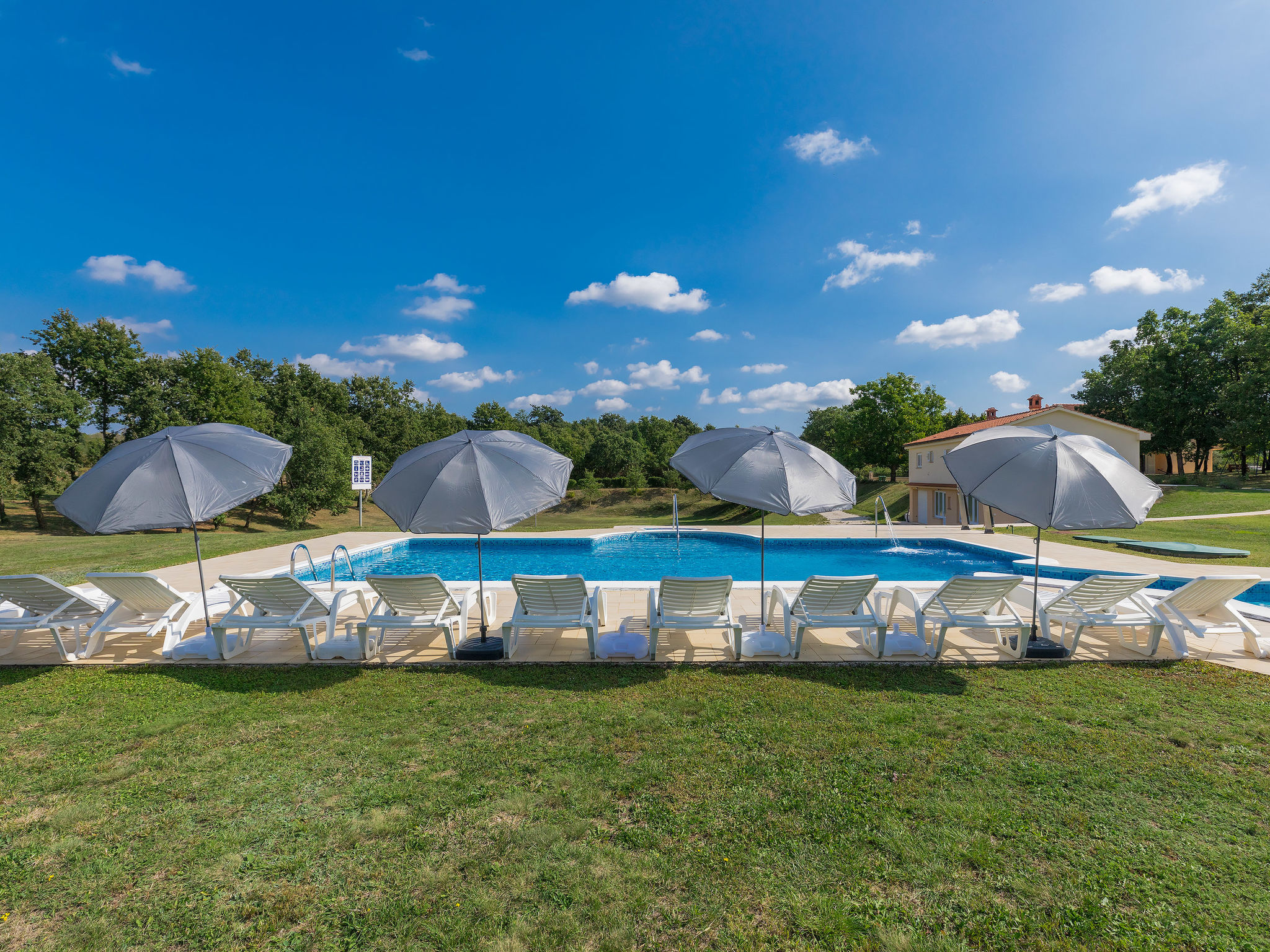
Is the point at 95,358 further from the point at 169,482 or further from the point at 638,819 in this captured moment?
the point at 638,819

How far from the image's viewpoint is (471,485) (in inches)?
203

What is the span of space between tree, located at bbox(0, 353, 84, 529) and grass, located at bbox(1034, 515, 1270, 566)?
43423mm

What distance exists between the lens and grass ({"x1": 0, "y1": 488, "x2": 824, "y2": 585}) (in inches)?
458

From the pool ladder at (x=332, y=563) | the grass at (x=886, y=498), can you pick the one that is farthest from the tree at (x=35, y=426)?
the grass at (x=886, y=498)

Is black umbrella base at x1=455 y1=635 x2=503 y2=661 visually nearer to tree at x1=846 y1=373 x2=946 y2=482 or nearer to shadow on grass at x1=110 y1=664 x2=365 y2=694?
shadow on grass at x1=110 y1=664 x2=365 y2=694

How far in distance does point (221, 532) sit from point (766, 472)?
25761mm

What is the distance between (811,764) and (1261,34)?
48.0 feet

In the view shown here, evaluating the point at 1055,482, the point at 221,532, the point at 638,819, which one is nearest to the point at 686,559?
the point at 1055,482

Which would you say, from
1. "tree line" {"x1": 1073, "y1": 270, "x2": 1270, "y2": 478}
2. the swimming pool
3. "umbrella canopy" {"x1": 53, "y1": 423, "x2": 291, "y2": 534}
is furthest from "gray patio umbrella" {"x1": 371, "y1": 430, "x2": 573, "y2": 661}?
"tree line" {"x1": 1073, "y1": 270, "x2": 1270, "y2": 478}

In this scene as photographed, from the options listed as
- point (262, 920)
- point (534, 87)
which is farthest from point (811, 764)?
point (534, 87)

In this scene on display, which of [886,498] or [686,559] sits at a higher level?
[886,498]

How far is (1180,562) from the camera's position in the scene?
37.4 ft

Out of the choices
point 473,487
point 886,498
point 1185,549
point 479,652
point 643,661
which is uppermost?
point 473,487

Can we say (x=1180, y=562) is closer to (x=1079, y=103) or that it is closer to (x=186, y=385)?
(x=1079, y=103)
